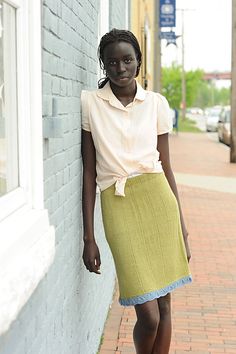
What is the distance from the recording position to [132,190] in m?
3.35

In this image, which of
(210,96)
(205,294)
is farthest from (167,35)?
(210,96)

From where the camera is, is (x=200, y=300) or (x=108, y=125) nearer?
(x=108, y=125)

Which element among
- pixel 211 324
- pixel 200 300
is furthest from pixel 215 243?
pixel 211 324

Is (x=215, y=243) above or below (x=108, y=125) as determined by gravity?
below

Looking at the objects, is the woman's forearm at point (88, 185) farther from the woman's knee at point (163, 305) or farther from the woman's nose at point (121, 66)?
the woman's knee at point (163, 305)

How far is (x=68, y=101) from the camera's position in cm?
320

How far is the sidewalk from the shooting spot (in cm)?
470

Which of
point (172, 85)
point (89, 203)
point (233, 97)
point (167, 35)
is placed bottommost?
point (89, 203)

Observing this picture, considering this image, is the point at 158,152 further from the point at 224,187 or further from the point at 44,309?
the point at 224,187

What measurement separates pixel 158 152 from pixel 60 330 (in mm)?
1104

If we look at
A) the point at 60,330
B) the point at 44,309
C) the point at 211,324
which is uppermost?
the point at 44,309

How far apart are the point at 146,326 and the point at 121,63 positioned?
1378 millimetres

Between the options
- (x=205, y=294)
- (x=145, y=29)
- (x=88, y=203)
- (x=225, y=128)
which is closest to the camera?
(x=88, y=203)

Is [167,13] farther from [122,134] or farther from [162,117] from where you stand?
[122,134]
